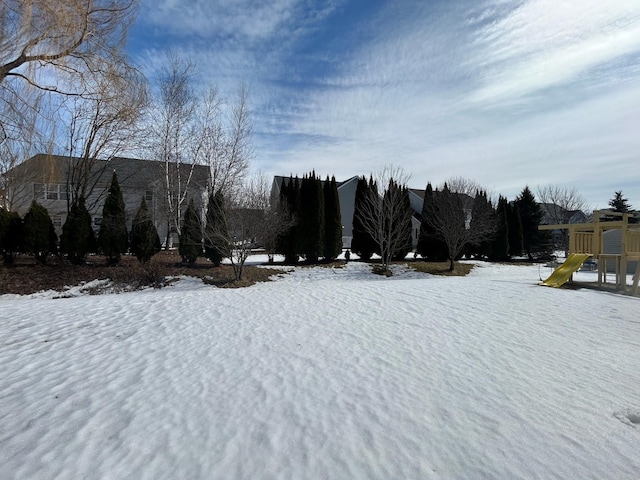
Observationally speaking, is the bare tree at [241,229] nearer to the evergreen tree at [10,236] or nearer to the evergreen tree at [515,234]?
the evergreen tree at [10,236]

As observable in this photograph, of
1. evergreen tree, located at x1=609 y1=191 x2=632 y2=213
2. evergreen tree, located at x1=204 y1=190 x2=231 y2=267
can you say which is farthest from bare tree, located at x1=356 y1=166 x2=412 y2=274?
evergreen tree, located at x1=609 y1=191 x2=632 y2=213

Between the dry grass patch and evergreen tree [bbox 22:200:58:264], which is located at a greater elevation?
evergreen tree [bbox 22:200:58:264]

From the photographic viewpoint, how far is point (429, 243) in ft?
63.7

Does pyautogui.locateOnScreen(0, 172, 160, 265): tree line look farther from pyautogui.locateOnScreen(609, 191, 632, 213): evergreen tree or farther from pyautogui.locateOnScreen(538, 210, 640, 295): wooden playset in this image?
pyautogui.locateOnScreen(609, 191, 632, 213): evergreen tree

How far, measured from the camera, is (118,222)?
13234 mm

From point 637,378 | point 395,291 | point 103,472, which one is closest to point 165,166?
point 395,291

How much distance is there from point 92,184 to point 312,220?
61.4 feet

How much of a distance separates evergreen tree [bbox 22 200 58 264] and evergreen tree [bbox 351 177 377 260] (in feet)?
43.5

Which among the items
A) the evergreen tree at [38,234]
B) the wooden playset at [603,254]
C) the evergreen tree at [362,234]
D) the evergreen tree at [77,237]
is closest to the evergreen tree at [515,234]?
the wooden playset at [603,254]

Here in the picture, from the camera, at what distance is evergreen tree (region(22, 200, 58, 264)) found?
1186 cm

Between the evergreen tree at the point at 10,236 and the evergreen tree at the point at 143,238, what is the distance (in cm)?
349

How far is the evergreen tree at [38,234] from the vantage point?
11.9 metres

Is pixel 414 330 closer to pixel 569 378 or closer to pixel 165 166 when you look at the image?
pixel 569 378

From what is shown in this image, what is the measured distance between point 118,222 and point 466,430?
13.9 m
